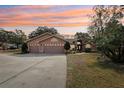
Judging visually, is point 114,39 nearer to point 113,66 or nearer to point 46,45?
point 113,66

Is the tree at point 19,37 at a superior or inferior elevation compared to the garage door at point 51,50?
superior

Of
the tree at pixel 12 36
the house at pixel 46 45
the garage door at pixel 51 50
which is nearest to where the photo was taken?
the tree at pixel 12 36

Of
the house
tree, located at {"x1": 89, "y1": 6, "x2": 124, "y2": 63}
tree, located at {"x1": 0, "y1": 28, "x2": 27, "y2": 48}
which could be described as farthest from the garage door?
tree, located at {"x1": 89, "y1": 6, "x2": 124, "y2": 63}

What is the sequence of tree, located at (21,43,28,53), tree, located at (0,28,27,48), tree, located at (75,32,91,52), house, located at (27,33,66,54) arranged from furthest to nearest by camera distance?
tree, located at (75,32,91,52), house, located at (27,33,66,54), tree, located at (21,43,28,53), tree, located at (0,28,27,48)

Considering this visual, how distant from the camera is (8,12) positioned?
7.25m

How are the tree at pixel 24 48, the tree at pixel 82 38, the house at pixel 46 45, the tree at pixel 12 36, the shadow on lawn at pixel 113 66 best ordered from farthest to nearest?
the tree at pixel 82 38 < the house at pixel 46 45 < the tree at pixel 24 48 < the tree at pixel 12 36 < the shadow on lawn at pixel 113 66

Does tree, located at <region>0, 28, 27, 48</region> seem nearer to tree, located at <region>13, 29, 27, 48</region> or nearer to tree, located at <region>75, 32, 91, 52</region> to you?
tree, located at <region>13, 29, 27, 48</region>

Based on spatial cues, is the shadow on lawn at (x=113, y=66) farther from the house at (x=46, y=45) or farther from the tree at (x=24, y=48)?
the tree at (x=24, y=48)

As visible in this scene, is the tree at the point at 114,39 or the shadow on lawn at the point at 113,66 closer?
the shadow on lawn at the point at 113,66

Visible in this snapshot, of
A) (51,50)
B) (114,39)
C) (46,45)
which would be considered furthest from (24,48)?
(114,39)

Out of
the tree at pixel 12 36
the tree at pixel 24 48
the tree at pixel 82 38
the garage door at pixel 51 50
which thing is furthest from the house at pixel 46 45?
the tree at pixel 82 38

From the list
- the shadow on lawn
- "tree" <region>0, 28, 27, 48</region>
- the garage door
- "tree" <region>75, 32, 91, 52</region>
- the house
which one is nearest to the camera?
the shadow on lawn
